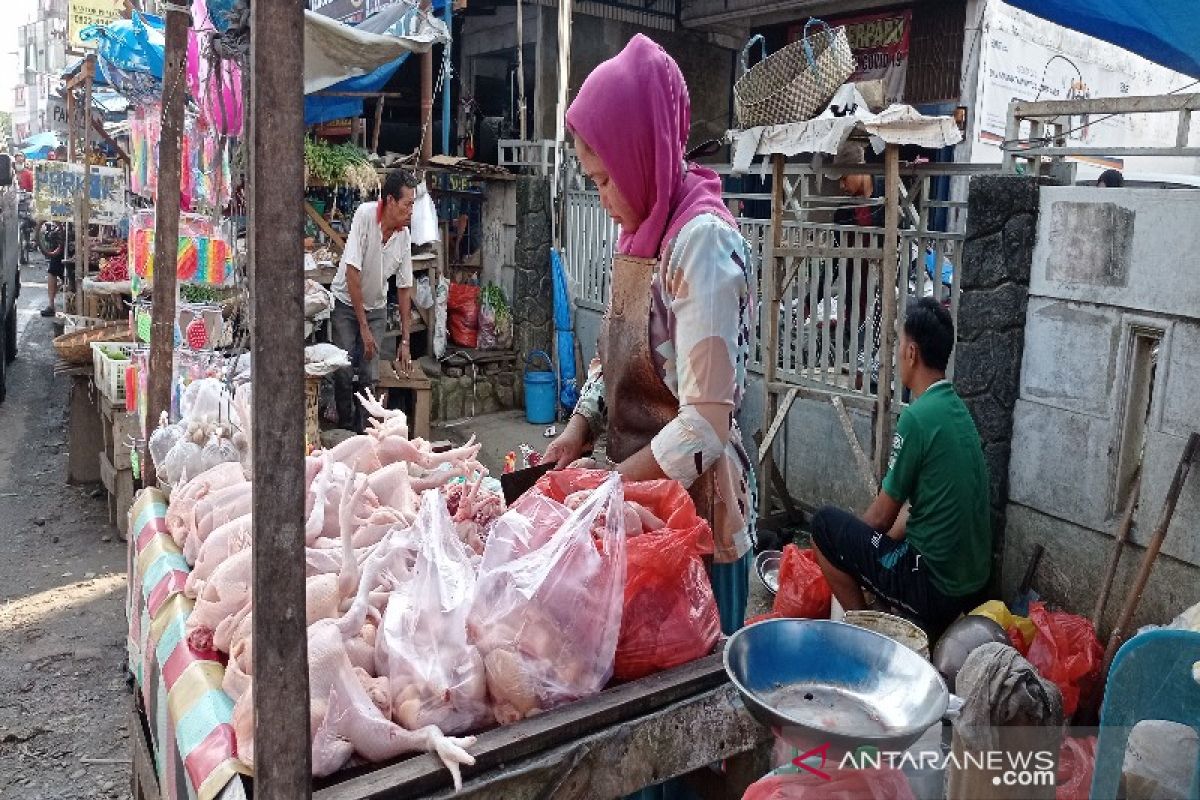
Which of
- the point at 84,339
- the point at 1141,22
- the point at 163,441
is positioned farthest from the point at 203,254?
the point at 1141,22

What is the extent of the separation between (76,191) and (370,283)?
317 inches

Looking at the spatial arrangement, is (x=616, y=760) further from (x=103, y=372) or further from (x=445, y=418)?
(x=445, y=418)

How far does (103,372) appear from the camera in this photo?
6.29m

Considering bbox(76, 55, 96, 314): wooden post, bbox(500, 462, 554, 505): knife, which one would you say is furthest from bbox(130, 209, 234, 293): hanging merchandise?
bbox(76, 55, 96, 314): wooden post

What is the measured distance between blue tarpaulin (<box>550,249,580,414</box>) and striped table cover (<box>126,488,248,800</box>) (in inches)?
225

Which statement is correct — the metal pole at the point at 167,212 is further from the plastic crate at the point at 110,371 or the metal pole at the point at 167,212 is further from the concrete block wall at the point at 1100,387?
the concrete block wall at the point at 1100,387

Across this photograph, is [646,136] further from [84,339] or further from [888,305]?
[84,339]

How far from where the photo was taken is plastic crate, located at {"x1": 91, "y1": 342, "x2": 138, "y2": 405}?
19.7ft

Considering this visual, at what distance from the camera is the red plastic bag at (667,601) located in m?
1.95

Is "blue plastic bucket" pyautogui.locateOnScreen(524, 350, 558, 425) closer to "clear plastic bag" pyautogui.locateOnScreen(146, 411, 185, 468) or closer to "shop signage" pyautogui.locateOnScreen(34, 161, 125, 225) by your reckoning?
"clear plastic bag" pyautogui.locateOnScreen(146, 411, 185, 468)

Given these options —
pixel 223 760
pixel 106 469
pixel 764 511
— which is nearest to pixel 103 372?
pixel 106 469

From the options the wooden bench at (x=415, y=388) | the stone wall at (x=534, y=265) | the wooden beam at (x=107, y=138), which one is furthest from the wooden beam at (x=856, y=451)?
the wooden beam at (x=107, y=138)

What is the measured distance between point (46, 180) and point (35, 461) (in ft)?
27.2

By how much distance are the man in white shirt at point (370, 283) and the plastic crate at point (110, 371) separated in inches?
63.0
